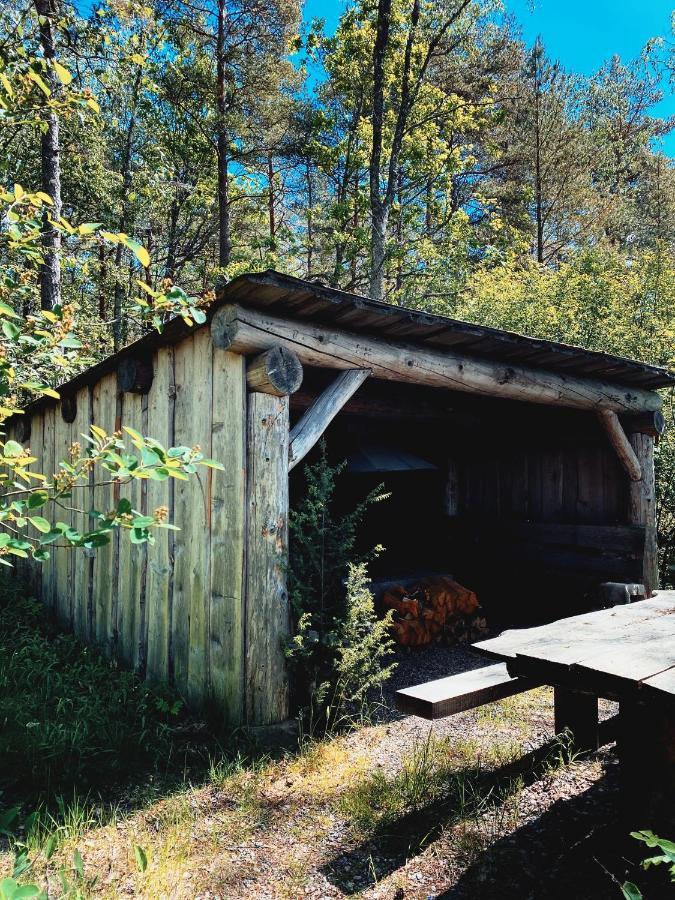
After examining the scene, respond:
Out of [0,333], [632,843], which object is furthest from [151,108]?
[632,843]

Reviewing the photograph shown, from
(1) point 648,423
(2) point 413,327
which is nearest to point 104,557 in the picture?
(2) point 413,327

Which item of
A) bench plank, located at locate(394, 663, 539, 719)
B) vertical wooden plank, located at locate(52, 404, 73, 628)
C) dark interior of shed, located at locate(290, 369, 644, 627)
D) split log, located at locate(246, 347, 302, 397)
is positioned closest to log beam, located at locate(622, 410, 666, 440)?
dark interior of shed, located at locate(290, 369, 644, 627)

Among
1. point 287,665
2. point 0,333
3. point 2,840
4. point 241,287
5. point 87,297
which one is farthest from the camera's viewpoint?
point 87,297

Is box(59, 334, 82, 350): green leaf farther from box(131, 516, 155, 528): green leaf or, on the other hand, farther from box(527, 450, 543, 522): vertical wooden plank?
box(527, 450, 543, 522): vertical wooden plank

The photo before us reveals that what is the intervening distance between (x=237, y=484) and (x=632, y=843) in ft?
7.82

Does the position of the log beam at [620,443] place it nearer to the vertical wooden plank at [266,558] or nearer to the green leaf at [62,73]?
the vertical wooden plank at [266,558]

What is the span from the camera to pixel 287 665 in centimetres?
336

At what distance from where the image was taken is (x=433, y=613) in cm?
573

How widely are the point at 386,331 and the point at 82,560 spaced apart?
326 cm

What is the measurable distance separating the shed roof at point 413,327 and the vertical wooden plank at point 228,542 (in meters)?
0.44

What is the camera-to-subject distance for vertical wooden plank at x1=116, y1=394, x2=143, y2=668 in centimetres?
427

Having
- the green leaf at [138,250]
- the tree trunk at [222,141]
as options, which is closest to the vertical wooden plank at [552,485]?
the green leaf at [138,250]

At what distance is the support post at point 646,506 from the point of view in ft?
18.6

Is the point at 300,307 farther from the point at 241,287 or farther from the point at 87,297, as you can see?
the point at 87,297
